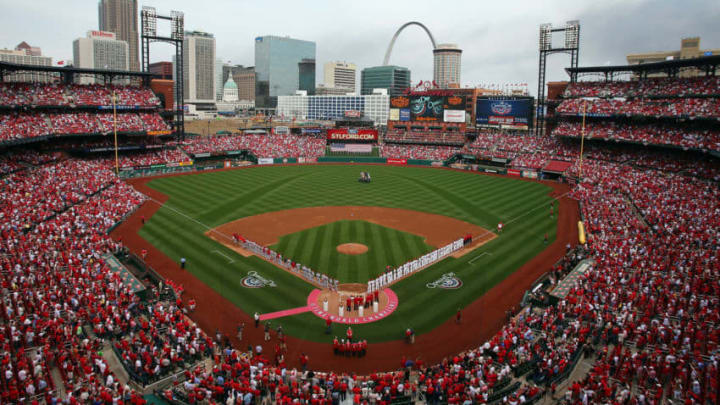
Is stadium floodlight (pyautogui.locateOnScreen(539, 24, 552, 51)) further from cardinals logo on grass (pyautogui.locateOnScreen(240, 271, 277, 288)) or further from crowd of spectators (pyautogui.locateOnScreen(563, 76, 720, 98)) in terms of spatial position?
cardinals logo on grass (pyautogui.locateOnScreen(240, 271, 277, 288))

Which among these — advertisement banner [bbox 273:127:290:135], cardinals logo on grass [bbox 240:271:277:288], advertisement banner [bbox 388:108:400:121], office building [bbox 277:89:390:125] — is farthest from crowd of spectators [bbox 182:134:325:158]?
office building [bbox 277:89:390:125]

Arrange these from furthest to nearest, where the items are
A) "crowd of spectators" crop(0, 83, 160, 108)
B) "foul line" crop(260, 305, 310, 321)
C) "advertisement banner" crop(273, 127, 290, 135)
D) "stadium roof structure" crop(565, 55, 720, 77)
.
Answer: "advertisement banner" crop(273, 127, 290, 135) → "crowd of spectators" crop(0, 83, 160, 108) → "stadium roof structure" crop(565, 55, 720, 77) → "foul line" crop(260, 305, 310, 321)

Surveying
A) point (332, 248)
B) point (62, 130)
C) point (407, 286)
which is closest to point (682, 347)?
point (407, 286)

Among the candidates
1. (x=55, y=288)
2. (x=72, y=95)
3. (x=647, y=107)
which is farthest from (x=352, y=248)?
(x=72, y=95)

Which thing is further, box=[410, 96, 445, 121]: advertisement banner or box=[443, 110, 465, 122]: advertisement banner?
box=[410, 96, 445, 121]: advertisement banner

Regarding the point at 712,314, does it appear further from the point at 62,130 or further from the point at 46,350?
the point at 62,130

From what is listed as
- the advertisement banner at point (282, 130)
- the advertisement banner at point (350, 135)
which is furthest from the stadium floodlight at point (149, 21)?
the advertisement banner at point (350, 135)
